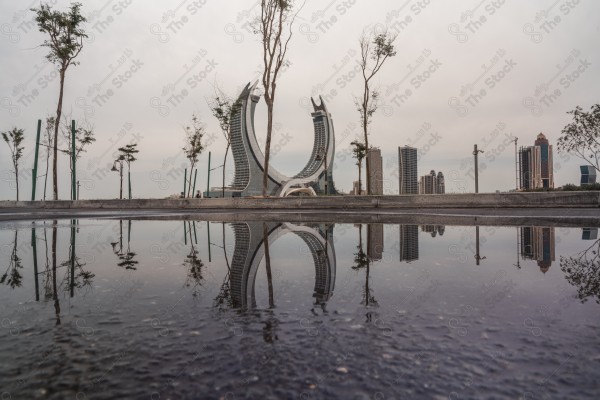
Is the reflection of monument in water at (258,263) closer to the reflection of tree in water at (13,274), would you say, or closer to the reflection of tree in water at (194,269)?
the reflection of tree in water at (194,269)

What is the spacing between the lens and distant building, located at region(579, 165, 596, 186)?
24909 mm

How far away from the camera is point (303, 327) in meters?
2.56

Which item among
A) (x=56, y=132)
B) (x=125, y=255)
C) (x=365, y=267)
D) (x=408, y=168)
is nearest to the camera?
(x=365, y=267)

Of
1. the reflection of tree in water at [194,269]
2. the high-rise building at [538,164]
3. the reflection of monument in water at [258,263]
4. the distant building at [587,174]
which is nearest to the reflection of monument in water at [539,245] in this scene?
the reflection of monument in water at [258,263]

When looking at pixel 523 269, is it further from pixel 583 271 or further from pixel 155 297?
pixel 155 297

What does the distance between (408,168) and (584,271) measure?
11023 centimetres

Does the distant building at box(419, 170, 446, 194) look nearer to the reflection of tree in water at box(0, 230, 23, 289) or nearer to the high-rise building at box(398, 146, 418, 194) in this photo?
the high-rise building at box(398, 146, 418, 194)

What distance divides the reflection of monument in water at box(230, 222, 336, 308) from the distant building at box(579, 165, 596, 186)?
2453 centimetres

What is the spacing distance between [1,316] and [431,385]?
9.90ft

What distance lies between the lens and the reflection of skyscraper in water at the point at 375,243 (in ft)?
19.0

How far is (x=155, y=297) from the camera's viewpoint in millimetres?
3424

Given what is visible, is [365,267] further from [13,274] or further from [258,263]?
[13,274]

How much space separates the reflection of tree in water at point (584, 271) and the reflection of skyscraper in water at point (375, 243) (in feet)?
7.43

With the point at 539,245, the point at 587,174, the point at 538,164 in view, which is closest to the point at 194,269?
the point at 539,245
